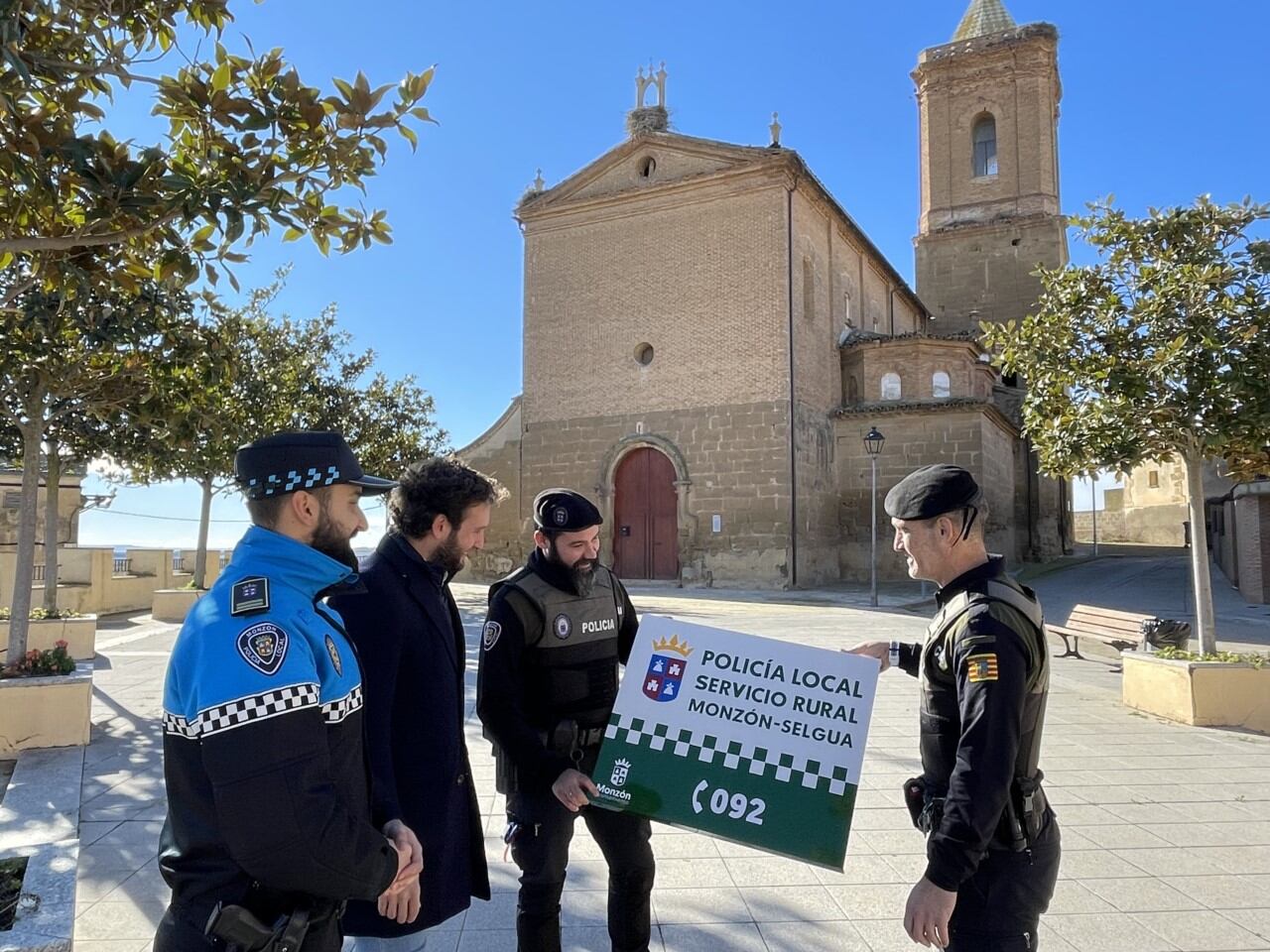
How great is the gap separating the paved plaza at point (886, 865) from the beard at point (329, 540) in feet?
7.28

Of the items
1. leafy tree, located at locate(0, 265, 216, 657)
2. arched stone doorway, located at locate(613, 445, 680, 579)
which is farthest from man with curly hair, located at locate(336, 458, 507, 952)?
arched stone doorway, located at locate(613, 445, 680, 579)

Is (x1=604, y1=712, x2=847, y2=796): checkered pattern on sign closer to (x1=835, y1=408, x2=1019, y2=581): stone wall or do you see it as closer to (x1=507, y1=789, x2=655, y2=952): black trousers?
(x1=507, y1=789, x2=655, y2=952): black trousers

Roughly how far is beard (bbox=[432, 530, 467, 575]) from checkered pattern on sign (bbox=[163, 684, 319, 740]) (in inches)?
40.4

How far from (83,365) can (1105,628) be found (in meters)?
11.5

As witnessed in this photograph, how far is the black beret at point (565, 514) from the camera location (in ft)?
9.92

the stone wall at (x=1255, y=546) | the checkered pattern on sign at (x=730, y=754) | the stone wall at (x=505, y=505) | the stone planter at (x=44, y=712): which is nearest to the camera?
the checkered pattern on sign at (x=730, y=754)

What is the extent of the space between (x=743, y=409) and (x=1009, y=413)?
12.0 meters

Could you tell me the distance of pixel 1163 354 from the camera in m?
7.40

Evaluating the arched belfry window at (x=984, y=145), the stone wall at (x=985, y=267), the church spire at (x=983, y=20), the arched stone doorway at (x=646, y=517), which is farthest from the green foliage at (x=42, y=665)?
the church spire at (x=983, y=20)

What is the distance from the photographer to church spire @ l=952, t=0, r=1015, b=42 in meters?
32.3

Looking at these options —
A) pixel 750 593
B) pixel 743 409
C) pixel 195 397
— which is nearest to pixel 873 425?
pixel 743 409

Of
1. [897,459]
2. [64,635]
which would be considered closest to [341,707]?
[64,635]

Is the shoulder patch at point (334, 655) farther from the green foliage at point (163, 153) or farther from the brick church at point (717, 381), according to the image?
the brick church at point (717, 381)

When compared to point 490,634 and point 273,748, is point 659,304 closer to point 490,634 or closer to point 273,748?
point 490,634
